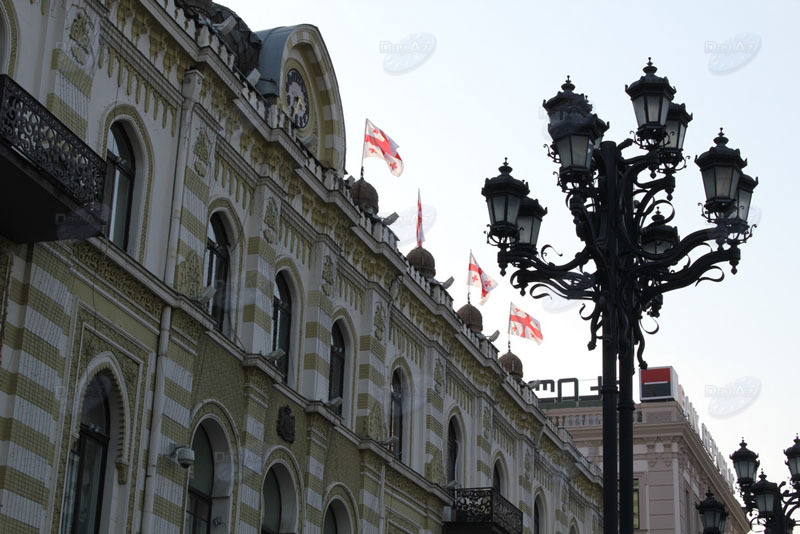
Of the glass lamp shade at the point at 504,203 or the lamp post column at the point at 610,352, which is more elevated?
the glass lamp shade at the point at 504,203

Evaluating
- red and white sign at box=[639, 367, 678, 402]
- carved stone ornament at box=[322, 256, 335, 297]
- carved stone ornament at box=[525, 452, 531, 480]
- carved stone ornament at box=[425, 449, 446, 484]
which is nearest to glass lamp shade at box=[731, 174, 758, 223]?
carved stone ornament at box=[322, 256, 335, 297]

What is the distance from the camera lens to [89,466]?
805 inches

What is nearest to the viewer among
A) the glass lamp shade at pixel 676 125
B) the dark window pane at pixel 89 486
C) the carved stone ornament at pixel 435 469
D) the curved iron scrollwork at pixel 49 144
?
the curved iron scrollwork at pixel 49 144

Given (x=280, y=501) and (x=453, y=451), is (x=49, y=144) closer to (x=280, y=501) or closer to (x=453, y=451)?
(x=280, y=501)

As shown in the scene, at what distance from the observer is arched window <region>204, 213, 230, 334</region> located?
24.7 m

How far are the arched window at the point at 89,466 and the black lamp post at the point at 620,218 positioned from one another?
7.29 m

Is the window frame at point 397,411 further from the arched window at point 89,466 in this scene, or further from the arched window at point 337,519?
the arched window at point 89,466

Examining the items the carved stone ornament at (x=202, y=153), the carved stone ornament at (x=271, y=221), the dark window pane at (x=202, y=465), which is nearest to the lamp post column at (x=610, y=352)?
the carved stone ornament at (x=202, y=153)

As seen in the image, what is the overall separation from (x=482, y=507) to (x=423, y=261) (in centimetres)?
661

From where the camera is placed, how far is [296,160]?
27.1m

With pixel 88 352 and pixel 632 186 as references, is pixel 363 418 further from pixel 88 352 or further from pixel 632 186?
pixel 632 186

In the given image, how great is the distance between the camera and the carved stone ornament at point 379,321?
30.7 meters

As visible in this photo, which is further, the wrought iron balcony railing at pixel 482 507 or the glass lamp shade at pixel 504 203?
the wrought iron balcony railing at pixel 482 507

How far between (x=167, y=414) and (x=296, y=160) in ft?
23.0
